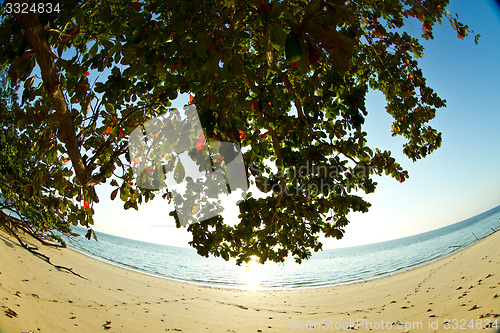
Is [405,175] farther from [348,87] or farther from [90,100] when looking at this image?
[90,100]

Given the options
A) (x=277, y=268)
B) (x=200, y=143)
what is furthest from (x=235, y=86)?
(x=277, y=268)

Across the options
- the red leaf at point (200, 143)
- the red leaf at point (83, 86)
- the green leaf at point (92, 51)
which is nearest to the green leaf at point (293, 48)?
the red leaf at point (200, 143)

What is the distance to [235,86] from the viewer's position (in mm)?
2027

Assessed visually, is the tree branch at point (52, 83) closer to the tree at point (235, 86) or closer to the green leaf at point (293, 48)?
the tree at point (235, 86)

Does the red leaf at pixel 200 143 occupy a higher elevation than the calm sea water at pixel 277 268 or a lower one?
higher

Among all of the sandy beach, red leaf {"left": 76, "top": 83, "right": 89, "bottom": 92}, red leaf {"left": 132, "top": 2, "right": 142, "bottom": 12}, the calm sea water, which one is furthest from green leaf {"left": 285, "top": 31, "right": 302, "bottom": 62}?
the sandy beach

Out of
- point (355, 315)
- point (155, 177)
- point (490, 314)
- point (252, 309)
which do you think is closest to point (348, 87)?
point (155, 177)

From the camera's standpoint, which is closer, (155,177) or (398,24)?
(155,177)

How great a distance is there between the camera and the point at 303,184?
122 inches

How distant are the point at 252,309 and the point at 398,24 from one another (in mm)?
8020

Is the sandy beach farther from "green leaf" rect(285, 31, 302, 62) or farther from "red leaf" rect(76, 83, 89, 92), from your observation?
"green leaf" rect(285, 31, 302, 62)

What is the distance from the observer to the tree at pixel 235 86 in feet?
4.21

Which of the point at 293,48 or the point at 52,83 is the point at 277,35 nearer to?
the point at 293,48

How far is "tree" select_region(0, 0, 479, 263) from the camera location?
128 centimetres
